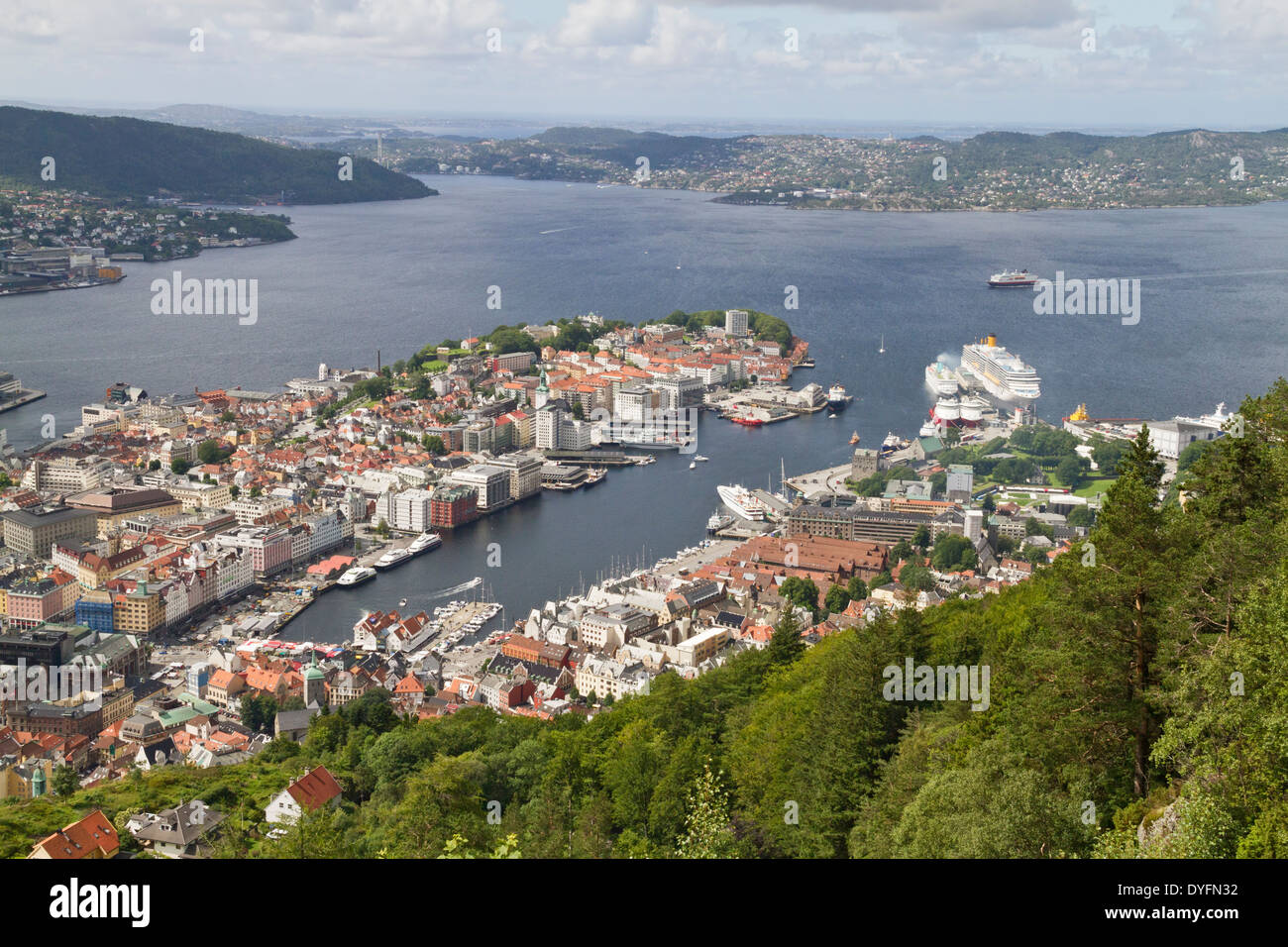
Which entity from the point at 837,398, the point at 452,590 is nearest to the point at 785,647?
the point at 452,590

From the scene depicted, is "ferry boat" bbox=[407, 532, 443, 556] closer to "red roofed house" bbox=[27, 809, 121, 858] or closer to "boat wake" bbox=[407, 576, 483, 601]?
"boat wake" bbox=[407, 576, 483, 601]

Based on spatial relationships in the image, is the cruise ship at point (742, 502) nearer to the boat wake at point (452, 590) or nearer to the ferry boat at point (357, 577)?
the boat wake at point (452, 590)

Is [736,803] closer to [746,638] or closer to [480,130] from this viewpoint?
[746,638]

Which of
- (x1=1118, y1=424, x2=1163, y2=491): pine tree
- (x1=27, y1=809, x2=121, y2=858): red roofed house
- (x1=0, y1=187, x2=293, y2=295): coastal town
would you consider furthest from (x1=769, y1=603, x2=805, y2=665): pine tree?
(x1=0, y1=187, x2=293, y2=295): coastal town

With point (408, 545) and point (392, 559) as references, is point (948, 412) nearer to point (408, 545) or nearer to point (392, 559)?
point (408, 545)

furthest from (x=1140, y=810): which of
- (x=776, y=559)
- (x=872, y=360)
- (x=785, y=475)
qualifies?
(x=872, y=360)

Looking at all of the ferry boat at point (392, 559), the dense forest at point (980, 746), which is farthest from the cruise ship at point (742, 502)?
the dense forest at point (980, 746)

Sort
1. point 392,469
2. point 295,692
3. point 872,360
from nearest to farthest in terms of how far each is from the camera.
Result: point 295,692 < point 392,469 < point 872,360
